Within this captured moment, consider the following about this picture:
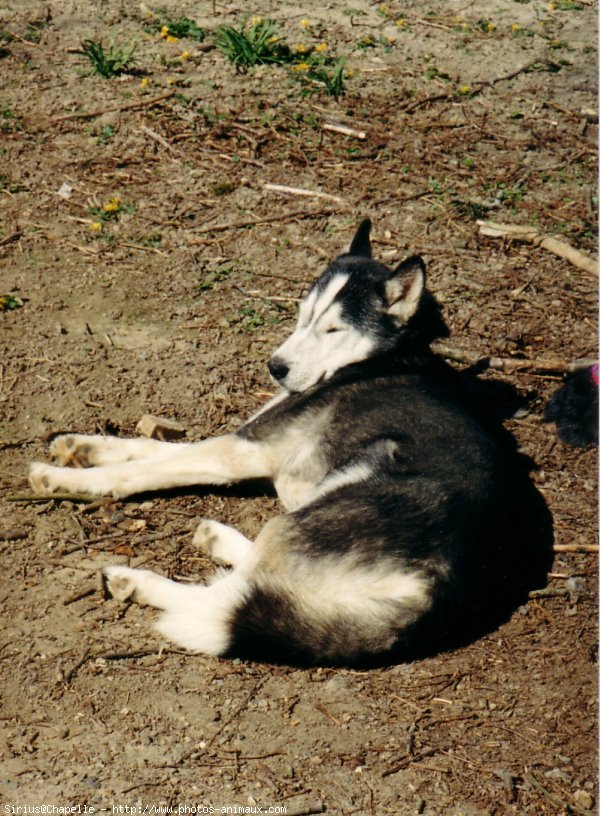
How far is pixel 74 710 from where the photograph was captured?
3477mm


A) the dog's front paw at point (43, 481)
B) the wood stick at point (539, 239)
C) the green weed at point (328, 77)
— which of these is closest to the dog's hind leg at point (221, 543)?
the dog's front paw at point (43, 481)

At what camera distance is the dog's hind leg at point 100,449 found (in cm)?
461

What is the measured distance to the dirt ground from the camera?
3.42m

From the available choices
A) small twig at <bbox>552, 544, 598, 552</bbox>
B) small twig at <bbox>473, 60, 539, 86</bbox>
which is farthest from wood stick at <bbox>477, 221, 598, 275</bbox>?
small twig at <bbox>552, 544, 598, 552</bbox>

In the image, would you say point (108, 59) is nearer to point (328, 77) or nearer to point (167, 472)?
point (328, 77)

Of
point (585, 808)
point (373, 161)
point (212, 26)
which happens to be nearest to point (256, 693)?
point (585, 808)

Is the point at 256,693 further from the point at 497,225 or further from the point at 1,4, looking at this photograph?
the point at 1,4

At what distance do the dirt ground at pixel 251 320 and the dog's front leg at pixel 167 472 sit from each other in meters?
0.10

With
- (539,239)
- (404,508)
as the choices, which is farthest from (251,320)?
(404,508)

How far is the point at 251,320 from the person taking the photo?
5738 mm

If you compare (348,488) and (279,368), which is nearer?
(348,488)

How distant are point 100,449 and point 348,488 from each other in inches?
56.1

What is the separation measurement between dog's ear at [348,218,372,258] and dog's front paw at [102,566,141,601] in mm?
2379

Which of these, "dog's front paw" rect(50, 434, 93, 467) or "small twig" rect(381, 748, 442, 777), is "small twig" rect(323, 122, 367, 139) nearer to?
"dog's front paw" rect(50, 434, 93, 467)
